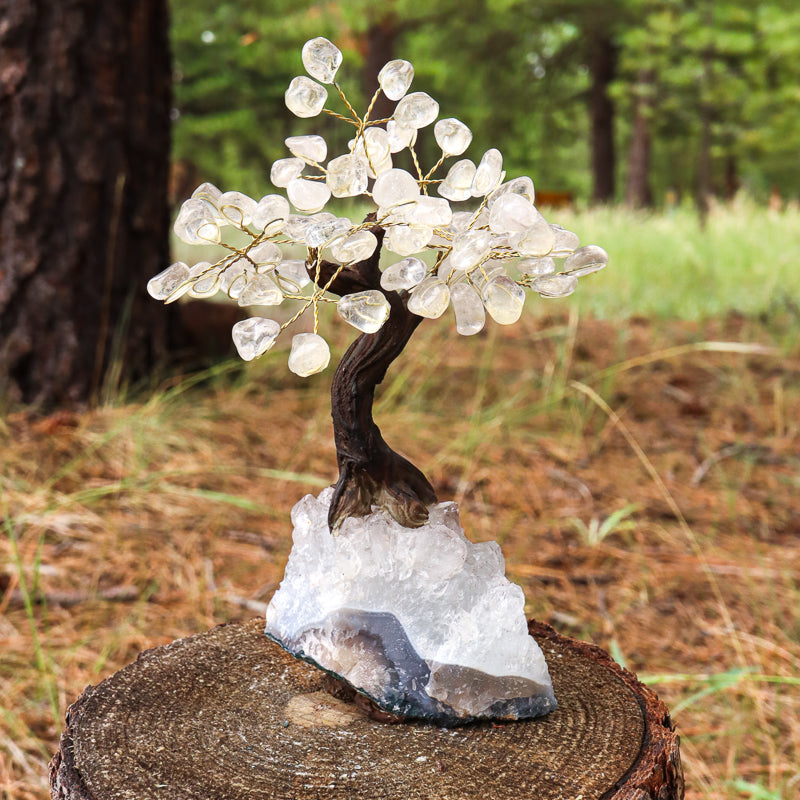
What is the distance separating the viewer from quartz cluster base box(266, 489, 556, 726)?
1057mm

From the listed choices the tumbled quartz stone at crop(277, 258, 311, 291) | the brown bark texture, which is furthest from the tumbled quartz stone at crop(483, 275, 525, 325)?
the brown bark texture

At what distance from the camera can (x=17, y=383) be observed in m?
2.85

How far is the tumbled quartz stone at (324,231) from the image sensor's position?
94 cm

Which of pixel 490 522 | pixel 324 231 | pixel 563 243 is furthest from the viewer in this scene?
pixel 490 522

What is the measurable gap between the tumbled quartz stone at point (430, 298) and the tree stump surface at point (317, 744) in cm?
51

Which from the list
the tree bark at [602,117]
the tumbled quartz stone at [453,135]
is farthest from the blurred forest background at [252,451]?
the tree bark at [602,117]

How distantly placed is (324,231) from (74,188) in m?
2.15

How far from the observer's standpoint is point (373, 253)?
1048mm

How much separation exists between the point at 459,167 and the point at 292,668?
28.4 inches

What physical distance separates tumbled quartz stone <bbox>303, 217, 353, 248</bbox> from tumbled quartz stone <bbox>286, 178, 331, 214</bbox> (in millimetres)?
82

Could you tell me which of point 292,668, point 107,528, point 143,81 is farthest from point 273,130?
point 292,668

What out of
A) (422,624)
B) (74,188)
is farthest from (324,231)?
(74,188)

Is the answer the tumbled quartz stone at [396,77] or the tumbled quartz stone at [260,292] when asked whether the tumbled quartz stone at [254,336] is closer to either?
the tumbled quartz stone at [260,292]

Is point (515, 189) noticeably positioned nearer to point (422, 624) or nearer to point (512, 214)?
point (512, 214)
